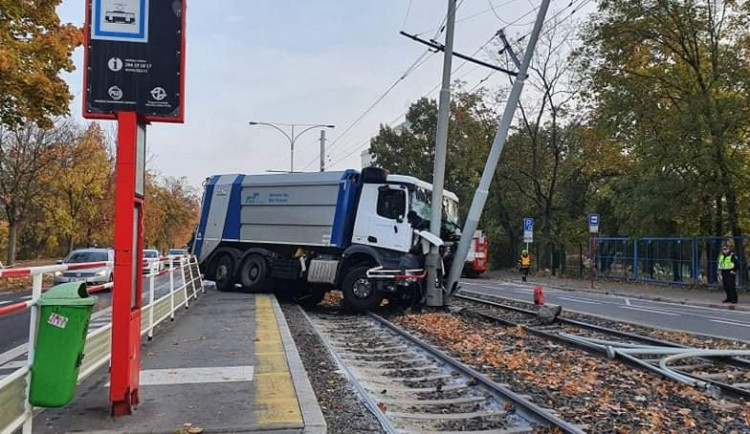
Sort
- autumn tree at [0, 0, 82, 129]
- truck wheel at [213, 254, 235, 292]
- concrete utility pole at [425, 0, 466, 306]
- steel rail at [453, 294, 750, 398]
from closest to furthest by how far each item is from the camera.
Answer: steel rail at [453, 294, 750, 398] < autumn tree at [0, 0, 82, 129] < concrete utility pole at [425, 0, 466, 306] < truck wheel at [213, 254, 235, 292]

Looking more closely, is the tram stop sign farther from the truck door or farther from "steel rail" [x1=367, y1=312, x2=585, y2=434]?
the truck door

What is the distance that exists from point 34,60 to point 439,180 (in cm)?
1036

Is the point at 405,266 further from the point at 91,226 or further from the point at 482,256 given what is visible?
the point at 91,226

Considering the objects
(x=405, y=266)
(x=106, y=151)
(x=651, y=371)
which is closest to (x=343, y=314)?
(x=405, y=266)

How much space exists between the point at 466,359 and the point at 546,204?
3374cm

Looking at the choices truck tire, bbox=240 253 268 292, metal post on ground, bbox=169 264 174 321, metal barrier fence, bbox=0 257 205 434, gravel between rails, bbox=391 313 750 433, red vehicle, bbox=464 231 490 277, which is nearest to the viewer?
metal barrier fence, bbox=0 257 205 434

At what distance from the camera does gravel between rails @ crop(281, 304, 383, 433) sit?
5.67 meters

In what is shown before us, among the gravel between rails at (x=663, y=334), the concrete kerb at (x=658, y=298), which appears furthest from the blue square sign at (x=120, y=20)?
the concrete kerb at (x=658, y=298)

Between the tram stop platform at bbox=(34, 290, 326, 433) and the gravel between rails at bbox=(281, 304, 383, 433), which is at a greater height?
the tram stop platform at bbox=(34, 290, 326, 433)

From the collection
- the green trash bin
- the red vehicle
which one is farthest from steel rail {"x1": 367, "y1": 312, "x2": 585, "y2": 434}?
the red vehicle

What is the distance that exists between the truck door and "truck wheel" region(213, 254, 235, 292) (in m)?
5.06

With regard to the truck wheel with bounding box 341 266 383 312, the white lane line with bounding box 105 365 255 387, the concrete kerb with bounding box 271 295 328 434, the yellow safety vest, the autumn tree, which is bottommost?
the white lane line with bounding box 105 365 255 387

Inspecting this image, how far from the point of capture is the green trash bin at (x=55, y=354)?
4.44 m

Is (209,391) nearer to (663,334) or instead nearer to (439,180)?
(663,334)
